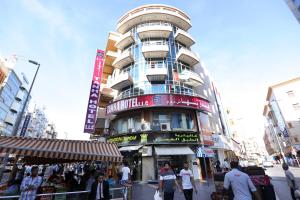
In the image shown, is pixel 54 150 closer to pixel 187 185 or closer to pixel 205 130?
pixel 187 185

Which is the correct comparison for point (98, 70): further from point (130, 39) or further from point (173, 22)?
point (173, 22)

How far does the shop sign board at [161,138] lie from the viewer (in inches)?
728

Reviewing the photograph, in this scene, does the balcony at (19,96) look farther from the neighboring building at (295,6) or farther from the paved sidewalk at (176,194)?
the neighboring building at (295,6)

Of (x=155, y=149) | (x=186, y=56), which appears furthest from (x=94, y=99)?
(x=186, y=56)

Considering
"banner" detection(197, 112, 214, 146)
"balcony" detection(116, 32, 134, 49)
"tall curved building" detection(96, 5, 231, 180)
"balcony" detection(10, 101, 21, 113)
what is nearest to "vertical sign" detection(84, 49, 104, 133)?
"tall curved building" detection(96, 5, 231, 180)

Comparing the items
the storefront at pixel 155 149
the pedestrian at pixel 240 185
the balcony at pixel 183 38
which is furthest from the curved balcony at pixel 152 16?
the pedestrian at pixel 240 185

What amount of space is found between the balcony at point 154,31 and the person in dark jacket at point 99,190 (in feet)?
70.9

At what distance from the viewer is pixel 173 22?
27781 millimetres

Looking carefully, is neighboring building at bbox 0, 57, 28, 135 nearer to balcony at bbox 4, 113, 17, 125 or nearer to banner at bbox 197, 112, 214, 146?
balcony at bbox 4, 113, 17, 125

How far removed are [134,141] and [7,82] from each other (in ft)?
135

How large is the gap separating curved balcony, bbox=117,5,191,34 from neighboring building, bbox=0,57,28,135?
2999 centimetres

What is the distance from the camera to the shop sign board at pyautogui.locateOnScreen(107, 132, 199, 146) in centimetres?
1850

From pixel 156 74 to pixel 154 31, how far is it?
703 cm

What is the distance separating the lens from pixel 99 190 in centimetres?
650
